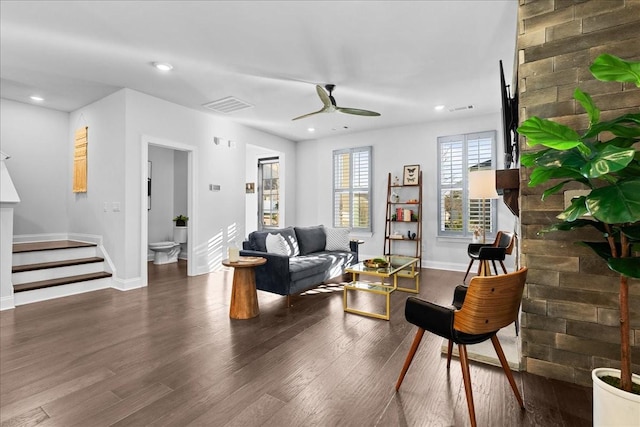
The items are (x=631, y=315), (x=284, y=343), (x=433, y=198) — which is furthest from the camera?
(x=433, y=198)

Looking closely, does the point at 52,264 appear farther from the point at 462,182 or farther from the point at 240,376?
the point at 462,182

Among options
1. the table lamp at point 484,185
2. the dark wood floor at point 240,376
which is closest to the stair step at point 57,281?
the dark wood floor at point 240,376

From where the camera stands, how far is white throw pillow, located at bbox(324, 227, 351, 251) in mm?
5223

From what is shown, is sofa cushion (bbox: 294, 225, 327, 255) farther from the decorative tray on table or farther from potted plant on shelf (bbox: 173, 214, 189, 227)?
potted plant on shelf (bbox: 173, 214, 189, 227)

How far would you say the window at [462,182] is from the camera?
5.58 metres

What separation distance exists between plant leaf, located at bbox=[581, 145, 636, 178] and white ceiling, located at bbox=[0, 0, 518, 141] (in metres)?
2.02

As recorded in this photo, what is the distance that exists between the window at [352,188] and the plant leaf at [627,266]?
5.45 metres

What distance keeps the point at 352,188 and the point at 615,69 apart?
5833 millimetres

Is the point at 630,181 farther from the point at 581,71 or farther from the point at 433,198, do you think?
the point at 433,198

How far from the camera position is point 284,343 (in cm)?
269

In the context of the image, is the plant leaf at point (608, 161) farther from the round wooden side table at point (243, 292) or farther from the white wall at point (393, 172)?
the white wall at point (393, 172)

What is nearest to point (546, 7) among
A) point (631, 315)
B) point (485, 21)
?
point (485, 21)

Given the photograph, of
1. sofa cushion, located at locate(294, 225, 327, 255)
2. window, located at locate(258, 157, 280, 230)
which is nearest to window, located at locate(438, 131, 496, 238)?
sofa cushion, located at locate(294, 225, 327, 255)

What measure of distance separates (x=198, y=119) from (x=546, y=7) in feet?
16.1
